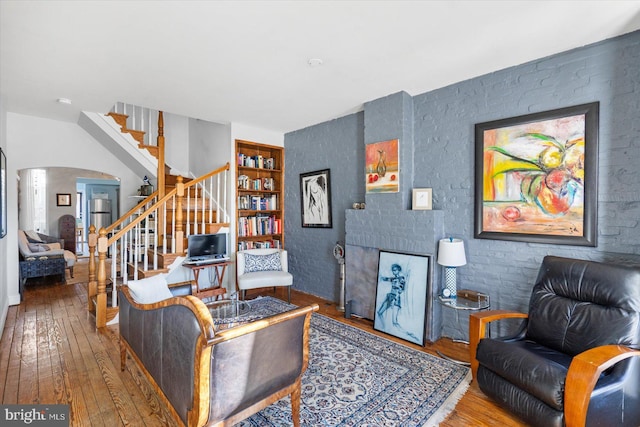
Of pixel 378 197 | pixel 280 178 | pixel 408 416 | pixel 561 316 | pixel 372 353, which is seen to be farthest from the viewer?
pixel 280 178

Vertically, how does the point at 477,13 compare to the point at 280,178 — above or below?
above

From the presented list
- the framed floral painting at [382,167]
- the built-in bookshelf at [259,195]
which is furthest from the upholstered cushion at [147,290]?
the framed floral painting at [382,167]

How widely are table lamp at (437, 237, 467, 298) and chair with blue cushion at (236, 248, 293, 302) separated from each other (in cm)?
202

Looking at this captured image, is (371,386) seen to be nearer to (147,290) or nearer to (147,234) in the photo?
(147,290)

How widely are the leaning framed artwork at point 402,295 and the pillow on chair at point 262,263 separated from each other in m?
1.57

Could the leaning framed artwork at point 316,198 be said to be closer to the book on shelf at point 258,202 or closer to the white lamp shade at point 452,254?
the book on shelf at point 258,202

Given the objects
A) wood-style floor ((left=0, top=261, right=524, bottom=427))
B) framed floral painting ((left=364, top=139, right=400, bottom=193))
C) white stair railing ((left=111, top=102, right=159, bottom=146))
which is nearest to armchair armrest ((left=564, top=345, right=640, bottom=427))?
wood-style floor ((left=0, top=261, right=524, bottom=427))

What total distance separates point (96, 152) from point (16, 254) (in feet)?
6.29

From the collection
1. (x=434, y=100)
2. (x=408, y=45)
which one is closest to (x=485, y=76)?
(x=434, y=100)

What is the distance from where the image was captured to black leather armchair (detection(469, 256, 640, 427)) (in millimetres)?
1638

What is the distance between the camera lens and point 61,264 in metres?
5.40

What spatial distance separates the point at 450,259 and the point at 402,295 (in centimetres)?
68

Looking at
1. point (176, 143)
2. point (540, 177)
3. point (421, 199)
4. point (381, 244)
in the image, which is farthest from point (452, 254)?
point (176, 143)

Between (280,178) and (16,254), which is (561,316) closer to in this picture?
(280,178)
